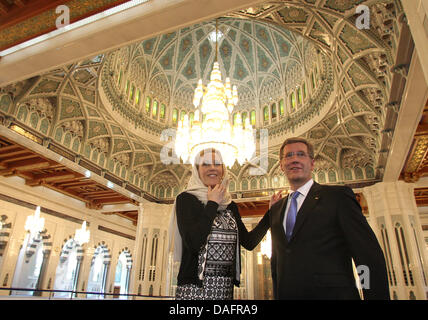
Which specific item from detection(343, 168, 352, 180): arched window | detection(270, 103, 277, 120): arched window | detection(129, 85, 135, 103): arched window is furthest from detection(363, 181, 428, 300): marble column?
detection(129, 85, 135, 103): arched window

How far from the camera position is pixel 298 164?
60.4 inches

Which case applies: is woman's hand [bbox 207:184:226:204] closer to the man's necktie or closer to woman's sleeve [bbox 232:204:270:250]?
woman's sleeve [bbox 232:204:270:250]

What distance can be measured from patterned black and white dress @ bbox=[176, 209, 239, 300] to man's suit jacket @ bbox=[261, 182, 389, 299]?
36cm

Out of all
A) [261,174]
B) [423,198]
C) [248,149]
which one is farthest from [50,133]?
[423,198]

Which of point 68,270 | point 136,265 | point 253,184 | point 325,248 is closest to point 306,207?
point 325,248

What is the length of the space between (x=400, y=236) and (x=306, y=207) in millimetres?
10100

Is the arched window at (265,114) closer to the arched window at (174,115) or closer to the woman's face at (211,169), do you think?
the arched window at (174,115)

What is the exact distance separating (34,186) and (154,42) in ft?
25.4

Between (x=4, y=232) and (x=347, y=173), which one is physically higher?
(x=347, y=173)

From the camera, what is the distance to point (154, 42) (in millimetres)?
12562

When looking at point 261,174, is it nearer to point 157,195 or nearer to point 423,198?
point 157,195

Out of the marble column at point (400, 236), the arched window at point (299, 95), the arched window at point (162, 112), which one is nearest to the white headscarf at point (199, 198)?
the marble column at point (400, 236)

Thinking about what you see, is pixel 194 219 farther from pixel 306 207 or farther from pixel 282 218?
pixel 306 207

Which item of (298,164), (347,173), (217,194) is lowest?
(217,194)
